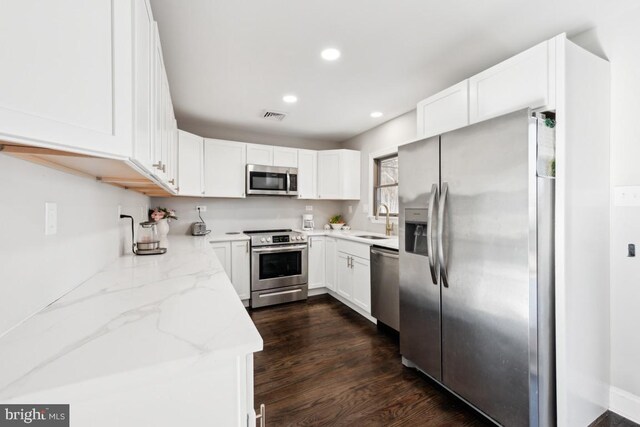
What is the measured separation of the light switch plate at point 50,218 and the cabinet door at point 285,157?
302 cm

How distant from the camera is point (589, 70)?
1.59m

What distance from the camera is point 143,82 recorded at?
111cm

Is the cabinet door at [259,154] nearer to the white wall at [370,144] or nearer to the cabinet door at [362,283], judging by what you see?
the white wall at [370,144]

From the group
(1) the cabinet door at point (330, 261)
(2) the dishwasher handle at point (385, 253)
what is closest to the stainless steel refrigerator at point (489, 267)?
(2) the dishwasher handle at point (385, 253)

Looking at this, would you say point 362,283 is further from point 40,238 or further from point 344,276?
point 40,238

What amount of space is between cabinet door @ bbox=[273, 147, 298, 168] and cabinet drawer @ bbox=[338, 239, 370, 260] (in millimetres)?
1368

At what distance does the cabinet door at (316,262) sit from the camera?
3873 mm

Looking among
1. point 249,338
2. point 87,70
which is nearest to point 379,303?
point 249,338

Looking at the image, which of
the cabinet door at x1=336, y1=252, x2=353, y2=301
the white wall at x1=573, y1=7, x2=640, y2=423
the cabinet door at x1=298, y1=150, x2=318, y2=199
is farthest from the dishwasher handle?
the cabinet door at x1=298, y1=150, x2=318, y2=199

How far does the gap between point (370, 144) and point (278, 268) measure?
2.21 meters

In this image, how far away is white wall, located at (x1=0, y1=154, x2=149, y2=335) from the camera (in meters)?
0.80

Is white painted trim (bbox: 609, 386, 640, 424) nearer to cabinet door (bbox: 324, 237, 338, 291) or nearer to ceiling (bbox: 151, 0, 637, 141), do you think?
ceiling (bbox: 151, 0, 637, 141)

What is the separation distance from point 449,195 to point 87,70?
182 cm

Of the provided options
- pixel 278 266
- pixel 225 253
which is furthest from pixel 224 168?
pixel 278 266
